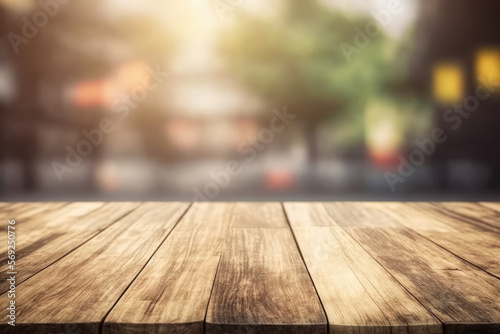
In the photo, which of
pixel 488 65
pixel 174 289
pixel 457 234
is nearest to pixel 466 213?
pixel 457 234

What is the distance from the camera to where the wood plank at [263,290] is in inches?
21.8

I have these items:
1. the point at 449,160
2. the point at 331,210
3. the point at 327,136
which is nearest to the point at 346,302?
the point at 331,210

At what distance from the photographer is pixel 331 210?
140 cm

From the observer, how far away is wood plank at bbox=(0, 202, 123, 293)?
2.72 feet

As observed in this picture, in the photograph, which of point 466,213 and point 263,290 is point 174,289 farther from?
point 466,213

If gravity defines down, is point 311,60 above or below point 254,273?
above

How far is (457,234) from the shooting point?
1052 millimetres

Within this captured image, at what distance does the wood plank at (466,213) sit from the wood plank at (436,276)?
0.21m

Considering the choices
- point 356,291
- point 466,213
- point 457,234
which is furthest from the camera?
point 466,213

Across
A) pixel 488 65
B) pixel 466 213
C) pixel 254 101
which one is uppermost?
pixel 488 65

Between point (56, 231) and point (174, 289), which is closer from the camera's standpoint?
point (174, 289)

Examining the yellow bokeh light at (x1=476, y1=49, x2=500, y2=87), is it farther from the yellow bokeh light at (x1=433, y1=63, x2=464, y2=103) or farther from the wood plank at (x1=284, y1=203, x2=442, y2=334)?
the wood plank at (x1=284, y1=203, x2=442, y2=334)

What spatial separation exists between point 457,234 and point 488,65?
70.7 inches

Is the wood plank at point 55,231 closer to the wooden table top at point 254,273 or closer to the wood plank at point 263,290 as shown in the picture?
the wooden table top at point 254,273
